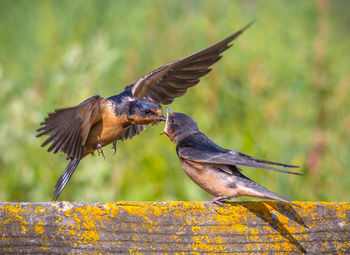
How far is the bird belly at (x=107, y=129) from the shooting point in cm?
364

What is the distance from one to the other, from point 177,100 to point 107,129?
3.02 m

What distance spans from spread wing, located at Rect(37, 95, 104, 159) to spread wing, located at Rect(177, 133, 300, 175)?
0.73 m

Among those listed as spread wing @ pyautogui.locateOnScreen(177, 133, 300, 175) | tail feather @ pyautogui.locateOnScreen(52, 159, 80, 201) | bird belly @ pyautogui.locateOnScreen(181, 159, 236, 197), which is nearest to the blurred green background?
tail feather @ pyautogui.locateOnScreen(52, 159, 80, 201)

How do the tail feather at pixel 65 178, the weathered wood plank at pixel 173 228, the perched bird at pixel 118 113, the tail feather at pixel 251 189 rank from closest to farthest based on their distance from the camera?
the weathered wood plank at pixel 173 228 → the tail feather at pixel 251 189 → the perched bird at pixel 118 113 → the tail feather at pixel 65 178

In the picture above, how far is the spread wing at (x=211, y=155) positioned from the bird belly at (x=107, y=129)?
0.78 metres

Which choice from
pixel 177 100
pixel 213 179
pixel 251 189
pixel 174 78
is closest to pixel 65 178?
pixel 174 78

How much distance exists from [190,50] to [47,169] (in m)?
2.55

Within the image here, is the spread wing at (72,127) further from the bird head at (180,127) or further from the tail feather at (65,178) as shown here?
the bird head at (180,127)

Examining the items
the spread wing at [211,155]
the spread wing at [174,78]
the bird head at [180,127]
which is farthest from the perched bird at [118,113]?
the spread wing at [211,155]

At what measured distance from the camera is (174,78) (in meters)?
4.19

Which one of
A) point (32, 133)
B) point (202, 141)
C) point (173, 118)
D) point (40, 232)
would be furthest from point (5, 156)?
point (40, 232)

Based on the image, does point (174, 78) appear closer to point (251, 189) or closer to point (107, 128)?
point (107, 128)

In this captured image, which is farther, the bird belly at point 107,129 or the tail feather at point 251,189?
the bird belly at point 107,129

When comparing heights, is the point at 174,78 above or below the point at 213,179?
above
